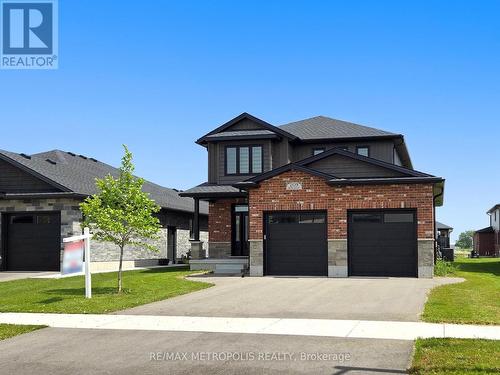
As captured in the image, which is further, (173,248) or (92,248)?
(173,248)

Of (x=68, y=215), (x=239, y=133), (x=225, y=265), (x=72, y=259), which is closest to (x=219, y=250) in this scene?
(x=225, y=265)

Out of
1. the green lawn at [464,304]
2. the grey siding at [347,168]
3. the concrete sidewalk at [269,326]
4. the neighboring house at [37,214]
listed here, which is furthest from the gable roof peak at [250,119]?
the concrete sidewalk at [269,326]

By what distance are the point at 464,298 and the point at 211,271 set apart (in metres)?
14.4

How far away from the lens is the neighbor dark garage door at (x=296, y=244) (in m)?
25.1

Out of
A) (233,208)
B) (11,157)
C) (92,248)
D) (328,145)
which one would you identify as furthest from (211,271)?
(11,157)

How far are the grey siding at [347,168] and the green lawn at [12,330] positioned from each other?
1747 centimetres

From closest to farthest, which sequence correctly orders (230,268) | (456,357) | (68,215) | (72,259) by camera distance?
(456,357) < (72,259) < (230,268) < (68,215)

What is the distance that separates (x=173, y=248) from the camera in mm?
39906

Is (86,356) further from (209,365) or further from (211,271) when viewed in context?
(211,271)

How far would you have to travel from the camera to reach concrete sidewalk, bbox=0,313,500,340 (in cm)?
1100

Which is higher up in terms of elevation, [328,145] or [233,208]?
[328,145]

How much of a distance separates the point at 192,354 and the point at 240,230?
71.8 feet

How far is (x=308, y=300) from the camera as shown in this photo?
16.6 m

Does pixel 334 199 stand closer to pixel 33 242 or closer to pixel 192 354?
pixel 33 242
